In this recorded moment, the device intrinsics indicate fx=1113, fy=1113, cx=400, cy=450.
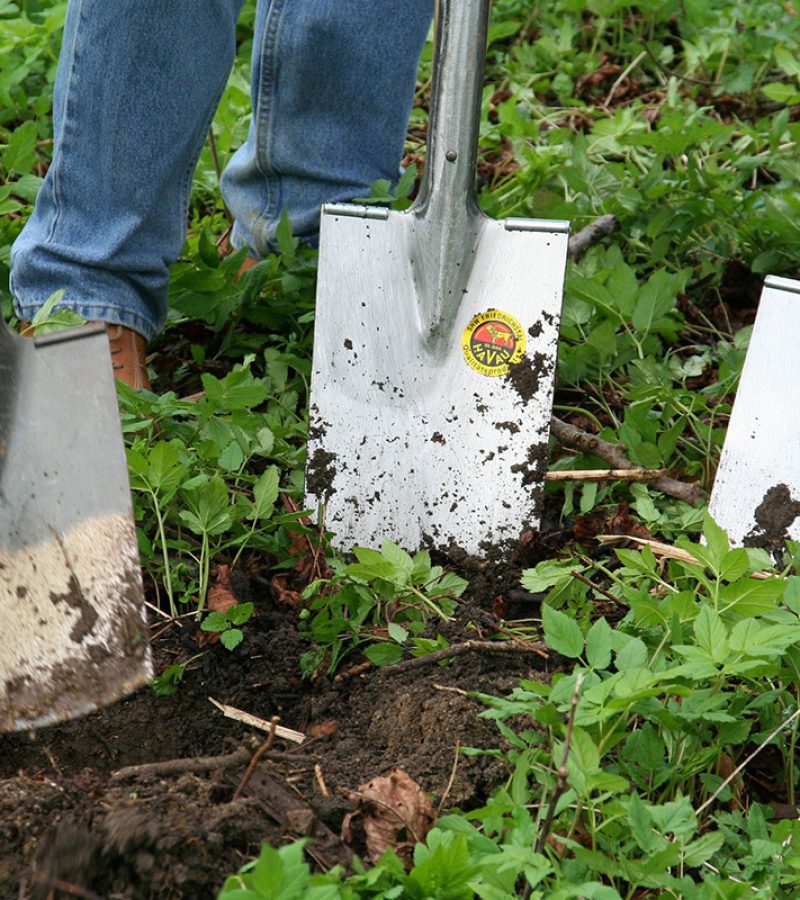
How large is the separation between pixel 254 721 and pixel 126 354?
86 centimetres

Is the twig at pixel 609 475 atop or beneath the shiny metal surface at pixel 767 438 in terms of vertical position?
beneath

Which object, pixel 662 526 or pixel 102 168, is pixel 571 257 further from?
pixel 102 168

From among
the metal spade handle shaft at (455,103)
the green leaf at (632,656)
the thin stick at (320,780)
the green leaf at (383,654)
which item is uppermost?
the metal spade handle shaft at (455,103)

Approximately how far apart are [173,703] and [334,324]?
2.30 feet

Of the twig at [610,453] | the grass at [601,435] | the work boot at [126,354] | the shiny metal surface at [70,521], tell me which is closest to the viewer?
the grass at [601,435]

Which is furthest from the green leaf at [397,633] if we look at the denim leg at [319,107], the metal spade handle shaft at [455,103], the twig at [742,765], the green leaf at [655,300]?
the denim leg at [319,107]

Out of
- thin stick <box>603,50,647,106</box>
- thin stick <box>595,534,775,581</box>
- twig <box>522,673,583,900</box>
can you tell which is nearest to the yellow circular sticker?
thin stick <box>595,534,775,581</box>

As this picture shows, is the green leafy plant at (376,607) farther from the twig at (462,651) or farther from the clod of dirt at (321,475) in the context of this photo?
the clod of dirt at (321,475)

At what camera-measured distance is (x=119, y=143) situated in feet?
6.52

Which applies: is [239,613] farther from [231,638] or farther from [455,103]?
[455,103]

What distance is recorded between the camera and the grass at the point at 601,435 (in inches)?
47.8

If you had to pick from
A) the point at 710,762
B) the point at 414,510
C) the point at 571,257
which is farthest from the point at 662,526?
the point at 571,257

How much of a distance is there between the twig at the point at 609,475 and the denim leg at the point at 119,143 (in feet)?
2.77

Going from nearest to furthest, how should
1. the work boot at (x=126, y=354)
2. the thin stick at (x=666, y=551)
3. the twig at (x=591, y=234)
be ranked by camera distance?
1. the thin stick at (x=666, y=551)
2. the work boot at (x=126, y=354)
3. the twig at (x=591, y=234)
